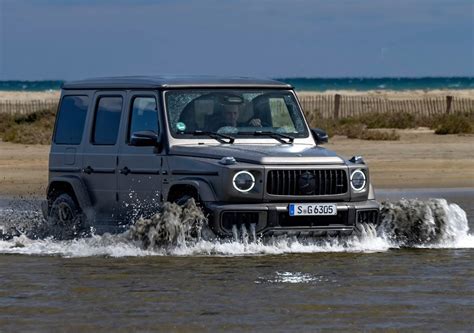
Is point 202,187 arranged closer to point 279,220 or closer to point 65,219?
point 279,220

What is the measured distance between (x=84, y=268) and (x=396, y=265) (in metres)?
2.80

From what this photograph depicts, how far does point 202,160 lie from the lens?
520 inches

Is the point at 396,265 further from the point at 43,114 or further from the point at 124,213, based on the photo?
the point at 43,114

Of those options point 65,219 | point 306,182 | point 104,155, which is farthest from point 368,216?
point 65,219

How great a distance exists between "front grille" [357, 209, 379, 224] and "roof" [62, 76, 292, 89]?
1.79m

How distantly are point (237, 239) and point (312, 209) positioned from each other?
29.4 inches

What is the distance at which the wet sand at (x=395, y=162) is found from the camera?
79.3 feet

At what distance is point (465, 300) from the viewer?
418 inches

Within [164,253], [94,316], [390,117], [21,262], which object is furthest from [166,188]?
[390,117]

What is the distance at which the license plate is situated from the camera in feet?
42.8

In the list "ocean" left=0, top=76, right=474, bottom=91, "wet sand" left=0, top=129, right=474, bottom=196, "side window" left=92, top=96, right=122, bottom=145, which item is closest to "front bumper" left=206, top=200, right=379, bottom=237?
"side window" left=92, top=96, right=122, bottom=145

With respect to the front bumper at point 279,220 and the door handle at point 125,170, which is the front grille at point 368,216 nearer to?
the front bumper at point 279,220

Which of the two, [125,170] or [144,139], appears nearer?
[144,139]

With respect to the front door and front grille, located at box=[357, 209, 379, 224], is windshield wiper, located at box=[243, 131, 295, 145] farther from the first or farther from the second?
front grille, located at box=[357, 209, 379, 224]
